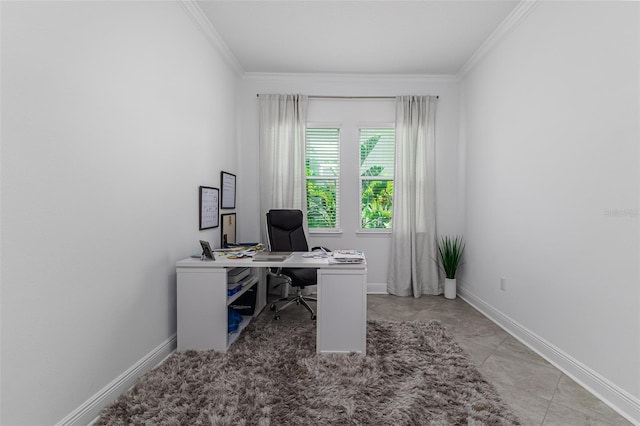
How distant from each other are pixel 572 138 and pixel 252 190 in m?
3.39

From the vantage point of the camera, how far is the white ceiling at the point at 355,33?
8.75 ft

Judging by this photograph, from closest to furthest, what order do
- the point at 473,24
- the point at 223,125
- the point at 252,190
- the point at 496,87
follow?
1. the point at 473,24
2. the point at 496,87
3. the point at 223,125
4. the point at 252,190

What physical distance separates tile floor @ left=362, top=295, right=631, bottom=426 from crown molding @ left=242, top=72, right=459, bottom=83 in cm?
301

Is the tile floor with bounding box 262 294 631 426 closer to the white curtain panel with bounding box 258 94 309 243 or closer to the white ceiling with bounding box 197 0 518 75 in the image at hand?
the white curtain panel with bounding box 258 94 309 243

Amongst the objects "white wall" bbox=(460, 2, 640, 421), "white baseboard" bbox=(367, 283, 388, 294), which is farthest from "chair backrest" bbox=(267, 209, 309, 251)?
"white wall" bbox=(460, 2, 640, 421)

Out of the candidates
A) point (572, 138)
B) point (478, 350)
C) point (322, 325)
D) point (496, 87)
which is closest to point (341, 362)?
point (322, 325)

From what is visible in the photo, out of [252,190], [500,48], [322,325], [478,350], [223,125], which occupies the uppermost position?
[500,48]

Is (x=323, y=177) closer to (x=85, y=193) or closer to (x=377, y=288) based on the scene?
(x=377, y=288)

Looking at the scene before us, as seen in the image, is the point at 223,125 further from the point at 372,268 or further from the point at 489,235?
the point at 489,235

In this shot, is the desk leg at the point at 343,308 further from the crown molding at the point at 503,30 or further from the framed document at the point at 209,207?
the crown molding at the point at 503,30

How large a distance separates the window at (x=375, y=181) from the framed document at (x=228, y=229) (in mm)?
1739

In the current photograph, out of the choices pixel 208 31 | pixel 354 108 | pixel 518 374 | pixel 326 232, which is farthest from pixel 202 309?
pixel 354 108

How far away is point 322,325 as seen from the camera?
7.69 feet

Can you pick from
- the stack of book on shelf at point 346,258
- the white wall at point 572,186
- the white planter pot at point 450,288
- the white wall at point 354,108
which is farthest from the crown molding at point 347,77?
the white planter pot at point 450,288
